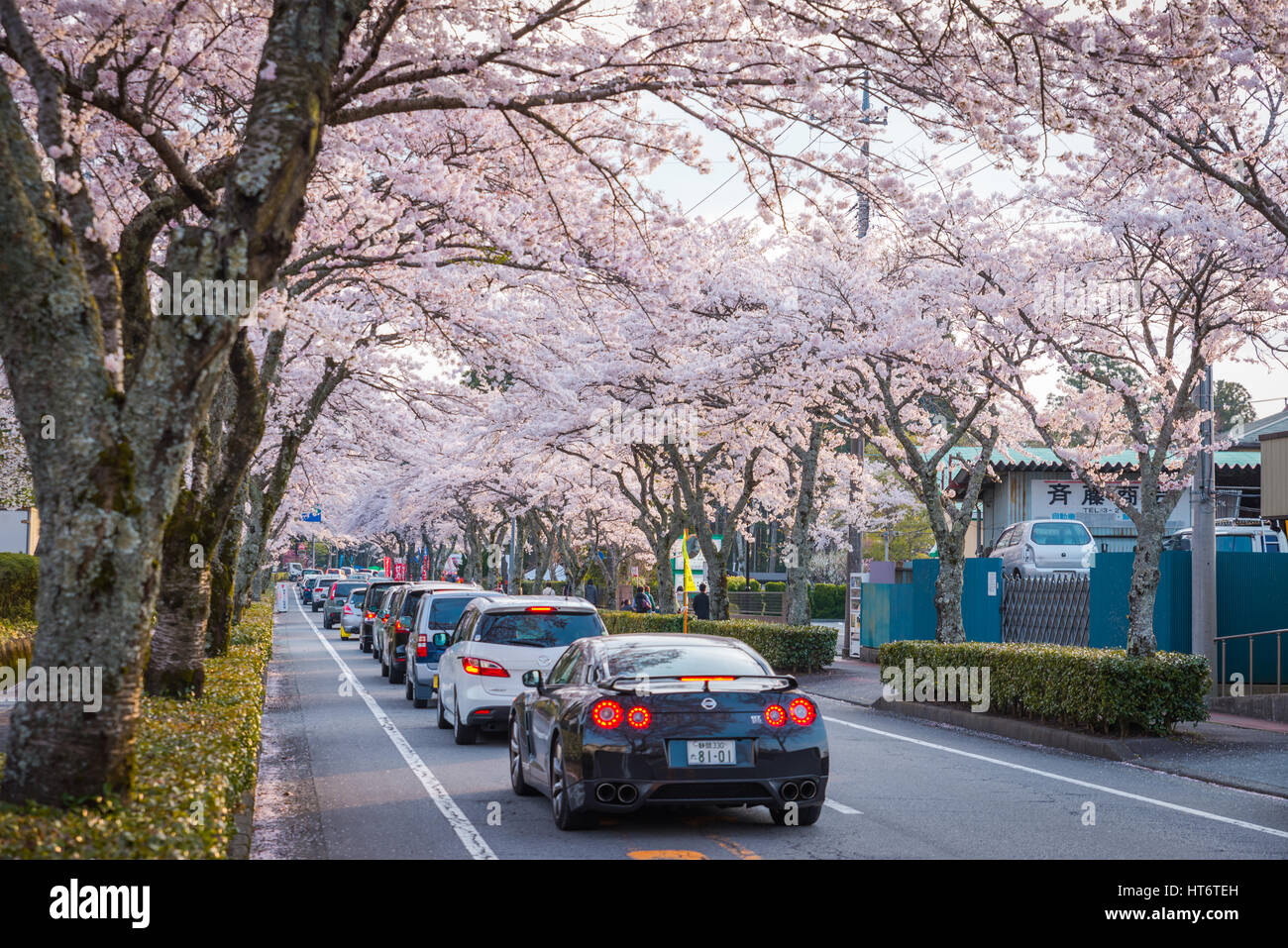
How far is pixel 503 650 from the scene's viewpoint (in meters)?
15.2

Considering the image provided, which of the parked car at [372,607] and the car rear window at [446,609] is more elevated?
the car rear window at [446,609]

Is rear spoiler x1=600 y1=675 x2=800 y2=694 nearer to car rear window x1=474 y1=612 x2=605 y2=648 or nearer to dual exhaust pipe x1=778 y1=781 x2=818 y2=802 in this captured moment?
dual exhaust pipe x1=778 y1=781 x2=818 y2=802

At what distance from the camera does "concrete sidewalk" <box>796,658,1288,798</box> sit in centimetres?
1341

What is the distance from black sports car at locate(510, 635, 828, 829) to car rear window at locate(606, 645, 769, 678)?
2 centimetres

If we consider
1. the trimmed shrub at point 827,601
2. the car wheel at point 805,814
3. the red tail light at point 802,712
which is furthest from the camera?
the trimmed shrub at point 827,601

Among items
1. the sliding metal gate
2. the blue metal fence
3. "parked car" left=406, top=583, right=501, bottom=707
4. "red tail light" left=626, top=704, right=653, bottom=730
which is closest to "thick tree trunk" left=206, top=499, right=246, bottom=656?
"parked car" left=406, top=583, right=501, bottom=707

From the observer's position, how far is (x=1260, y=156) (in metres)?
13.8

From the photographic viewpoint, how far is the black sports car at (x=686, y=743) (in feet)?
29.4

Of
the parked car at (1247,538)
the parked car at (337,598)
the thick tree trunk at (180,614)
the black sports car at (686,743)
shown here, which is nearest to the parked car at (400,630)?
the thick tree trunk at (180,614)

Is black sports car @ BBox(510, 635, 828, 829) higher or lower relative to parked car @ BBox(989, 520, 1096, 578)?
lower

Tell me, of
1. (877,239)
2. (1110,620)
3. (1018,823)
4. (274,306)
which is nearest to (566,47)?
(274,306)

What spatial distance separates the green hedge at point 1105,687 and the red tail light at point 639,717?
27.8 feet

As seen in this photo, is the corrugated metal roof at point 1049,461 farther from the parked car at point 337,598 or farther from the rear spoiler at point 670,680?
the rear spoiler at point 670,680

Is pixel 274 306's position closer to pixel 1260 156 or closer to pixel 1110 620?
pixel 1260 156
